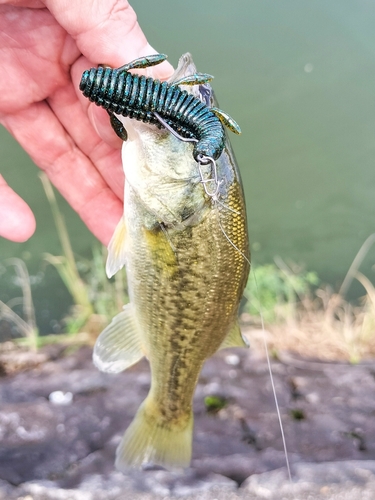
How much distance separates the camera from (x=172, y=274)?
1.84 metres

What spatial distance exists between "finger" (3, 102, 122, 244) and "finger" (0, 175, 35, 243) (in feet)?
1.34

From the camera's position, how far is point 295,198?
585 centimetres

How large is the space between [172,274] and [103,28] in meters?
1.16

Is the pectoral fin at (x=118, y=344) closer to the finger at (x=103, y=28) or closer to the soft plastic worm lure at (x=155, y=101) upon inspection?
the soft plastic worm lure at (x=155, y=101)

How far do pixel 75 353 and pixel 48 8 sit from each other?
2.64m

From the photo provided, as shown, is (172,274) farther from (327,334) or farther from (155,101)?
(327,334)

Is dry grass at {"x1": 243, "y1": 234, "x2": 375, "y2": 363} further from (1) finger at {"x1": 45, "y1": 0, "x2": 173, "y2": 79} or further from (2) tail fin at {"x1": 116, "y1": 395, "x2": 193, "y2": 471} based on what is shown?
(1) finger at {"x1": 45, "y1": 0, "x2": 173, "y2": 79}

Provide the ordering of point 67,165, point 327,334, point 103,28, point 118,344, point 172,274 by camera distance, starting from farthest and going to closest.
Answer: point 327,334
point 67,165
point 118,344
point 103,28
point 172,274

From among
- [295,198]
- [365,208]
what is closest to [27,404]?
[295,198]

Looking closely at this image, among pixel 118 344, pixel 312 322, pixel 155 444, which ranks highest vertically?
pixel 118 344

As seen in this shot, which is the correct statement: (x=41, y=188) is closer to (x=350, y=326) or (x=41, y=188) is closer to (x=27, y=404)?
(x=27, y=404)

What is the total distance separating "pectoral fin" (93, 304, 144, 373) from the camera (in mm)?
2215

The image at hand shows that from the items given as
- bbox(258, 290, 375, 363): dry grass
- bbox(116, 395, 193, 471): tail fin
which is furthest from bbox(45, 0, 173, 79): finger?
bbox(258, 290, 375, 363): dry grass

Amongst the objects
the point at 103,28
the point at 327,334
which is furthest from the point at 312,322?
the point at 103,28
